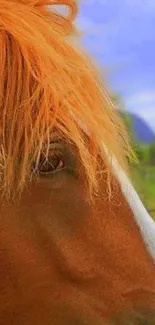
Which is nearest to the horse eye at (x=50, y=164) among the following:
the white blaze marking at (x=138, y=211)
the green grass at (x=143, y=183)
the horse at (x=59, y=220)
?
the horse at (x=59, y=220)

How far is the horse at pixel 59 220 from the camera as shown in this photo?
1.70 meters

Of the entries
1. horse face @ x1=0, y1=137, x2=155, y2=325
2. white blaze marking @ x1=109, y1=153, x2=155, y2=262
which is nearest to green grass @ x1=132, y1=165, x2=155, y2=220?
white blaze marking @ x1=109, y1=153, x2=155, y2=262

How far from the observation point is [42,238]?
5.60 ft

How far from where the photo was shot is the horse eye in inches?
67.4

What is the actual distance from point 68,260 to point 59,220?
0.33ft

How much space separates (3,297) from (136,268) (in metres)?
0.33

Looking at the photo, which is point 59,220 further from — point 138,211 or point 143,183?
point 143,183

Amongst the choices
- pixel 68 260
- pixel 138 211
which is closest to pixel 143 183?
pixel 138 211

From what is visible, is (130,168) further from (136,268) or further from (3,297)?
(3,297)

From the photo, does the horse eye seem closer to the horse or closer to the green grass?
the horse

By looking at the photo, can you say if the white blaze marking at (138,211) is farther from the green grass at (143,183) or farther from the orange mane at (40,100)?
the green grass at (143,183)

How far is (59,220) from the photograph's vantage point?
1717mm

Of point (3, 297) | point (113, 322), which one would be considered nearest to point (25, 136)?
point (3, 297)

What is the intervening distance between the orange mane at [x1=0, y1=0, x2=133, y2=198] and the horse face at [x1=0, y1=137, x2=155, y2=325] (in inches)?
2.0
